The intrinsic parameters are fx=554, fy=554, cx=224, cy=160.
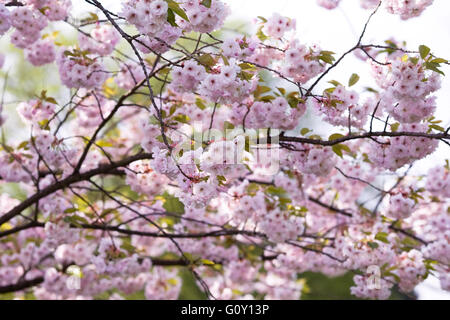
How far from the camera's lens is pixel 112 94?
198 inches

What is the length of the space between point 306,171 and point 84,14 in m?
2.08

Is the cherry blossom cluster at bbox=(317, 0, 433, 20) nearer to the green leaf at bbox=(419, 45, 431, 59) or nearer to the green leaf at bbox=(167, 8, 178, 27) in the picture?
the green leaf at bbox=(419, 45, 431, 59)

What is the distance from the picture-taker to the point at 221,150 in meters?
2.30

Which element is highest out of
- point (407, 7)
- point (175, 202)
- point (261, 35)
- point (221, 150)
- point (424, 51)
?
point (407, 7)

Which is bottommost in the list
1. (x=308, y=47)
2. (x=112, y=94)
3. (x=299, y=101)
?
(x=299, y=101)

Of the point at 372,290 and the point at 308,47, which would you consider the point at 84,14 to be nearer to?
the point at 308,47

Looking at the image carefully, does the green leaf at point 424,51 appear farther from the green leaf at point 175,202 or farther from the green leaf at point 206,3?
the green leaf at point 175,202

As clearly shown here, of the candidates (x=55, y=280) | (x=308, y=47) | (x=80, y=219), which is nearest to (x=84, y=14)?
(x=80, y=219)

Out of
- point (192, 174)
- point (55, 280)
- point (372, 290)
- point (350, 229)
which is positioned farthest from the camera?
point (55, 280)

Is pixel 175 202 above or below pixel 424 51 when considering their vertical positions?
below

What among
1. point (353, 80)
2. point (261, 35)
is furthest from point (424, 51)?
point (261, 35)

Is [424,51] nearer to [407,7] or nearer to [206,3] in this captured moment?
[407,7]

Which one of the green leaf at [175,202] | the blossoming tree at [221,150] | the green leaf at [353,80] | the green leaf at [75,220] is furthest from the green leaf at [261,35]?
the green leaf at [75,220]

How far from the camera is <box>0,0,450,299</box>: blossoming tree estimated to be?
8.47 ft
